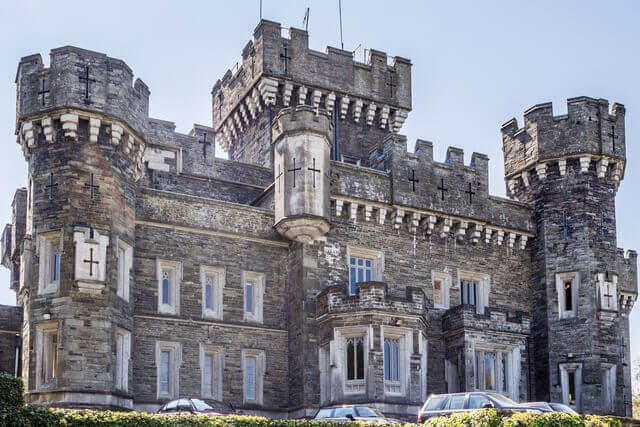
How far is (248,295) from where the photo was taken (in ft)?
120

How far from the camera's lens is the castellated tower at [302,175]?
36.1 meters

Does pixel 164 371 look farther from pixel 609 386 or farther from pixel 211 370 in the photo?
pixel 609 386

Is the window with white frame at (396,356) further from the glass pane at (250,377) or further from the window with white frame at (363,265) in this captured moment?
the glass pane at (250,377)

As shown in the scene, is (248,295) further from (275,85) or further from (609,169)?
(609,169)

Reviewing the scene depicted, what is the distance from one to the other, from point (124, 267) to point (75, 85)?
6460mm

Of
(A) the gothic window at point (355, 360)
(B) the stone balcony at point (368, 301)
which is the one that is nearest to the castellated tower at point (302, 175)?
(B) the stone balcony at point (368, 301)

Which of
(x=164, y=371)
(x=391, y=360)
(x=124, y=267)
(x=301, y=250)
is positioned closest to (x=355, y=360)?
(x=391, y=360)

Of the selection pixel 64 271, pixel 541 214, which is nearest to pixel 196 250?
pixel 64 271

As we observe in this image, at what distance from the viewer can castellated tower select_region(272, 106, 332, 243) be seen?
36094 mm

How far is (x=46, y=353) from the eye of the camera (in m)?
31.2

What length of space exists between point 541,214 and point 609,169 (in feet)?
11.8

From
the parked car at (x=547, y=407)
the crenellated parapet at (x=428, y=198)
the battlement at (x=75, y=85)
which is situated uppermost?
the battlement at (x=75, y=85)

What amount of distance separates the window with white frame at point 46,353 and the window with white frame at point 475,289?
55.8 feet

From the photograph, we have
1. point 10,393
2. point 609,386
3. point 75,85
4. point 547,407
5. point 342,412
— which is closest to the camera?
point 10,393
